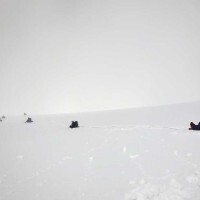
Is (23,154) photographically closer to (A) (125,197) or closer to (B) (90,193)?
(B) (90,193)

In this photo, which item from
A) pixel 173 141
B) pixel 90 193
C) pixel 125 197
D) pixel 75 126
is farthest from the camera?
pixel 75 126

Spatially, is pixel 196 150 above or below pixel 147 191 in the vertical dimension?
above

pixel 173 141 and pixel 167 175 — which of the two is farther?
pixel 173 141

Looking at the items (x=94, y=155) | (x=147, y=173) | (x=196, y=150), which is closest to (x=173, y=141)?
(x=196, y=150)

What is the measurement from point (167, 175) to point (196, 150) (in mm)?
5182

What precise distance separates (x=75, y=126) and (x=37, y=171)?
24.3 meters

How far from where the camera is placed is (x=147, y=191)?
34.0 ft

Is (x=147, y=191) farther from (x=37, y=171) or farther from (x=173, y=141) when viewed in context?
(x=173, y=141)

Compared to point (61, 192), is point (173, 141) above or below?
above

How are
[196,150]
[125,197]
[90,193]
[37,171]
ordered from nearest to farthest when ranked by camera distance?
1. [125,197]
2. [90,193]
3. [37,171]
4. [196,150]

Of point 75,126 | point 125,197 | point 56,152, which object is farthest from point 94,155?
point 75,126

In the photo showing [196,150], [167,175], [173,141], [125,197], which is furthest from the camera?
[173,141]

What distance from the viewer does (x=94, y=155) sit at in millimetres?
17859

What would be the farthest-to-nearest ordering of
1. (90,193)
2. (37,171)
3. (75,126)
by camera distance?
(75,126) < (37,171) < (90,193)
